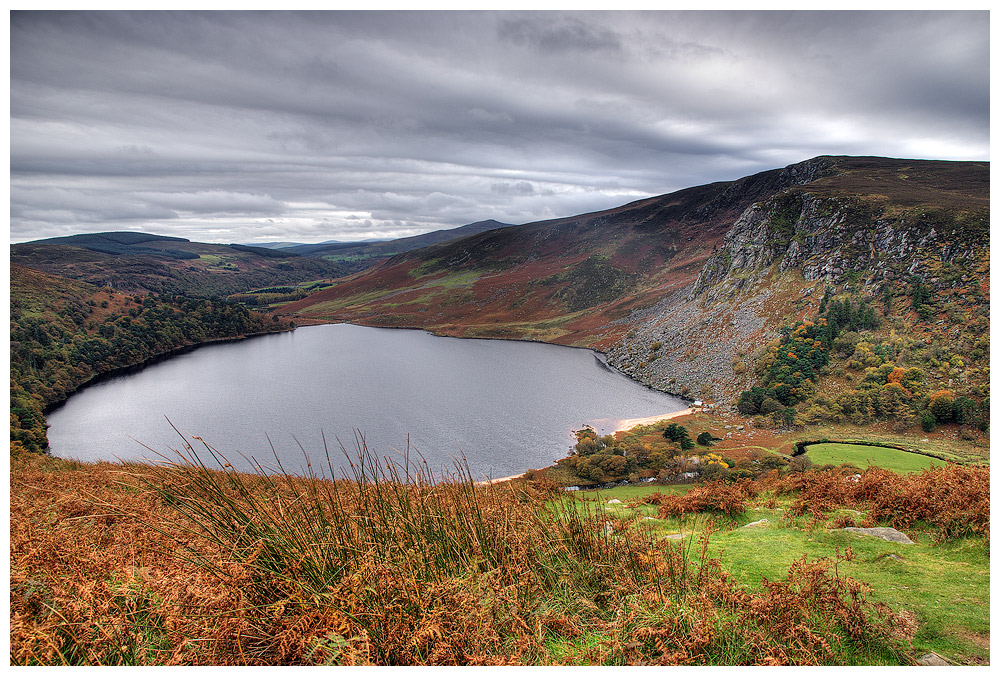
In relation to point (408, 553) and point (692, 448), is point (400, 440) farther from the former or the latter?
point (408, 553)

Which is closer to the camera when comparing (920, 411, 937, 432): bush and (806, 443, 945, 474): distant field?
(806, 443, 945, 474): distant field

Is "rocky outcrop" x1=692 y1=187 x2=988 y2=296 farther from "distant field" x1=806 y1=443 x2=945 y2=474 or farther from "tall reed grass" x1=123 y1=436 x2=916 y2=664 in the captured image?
"tall reed grass" x1=123 y1=436 x2=916 y2=664

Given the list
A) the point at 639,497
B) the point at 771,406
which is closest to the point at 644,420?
the point at 771,406

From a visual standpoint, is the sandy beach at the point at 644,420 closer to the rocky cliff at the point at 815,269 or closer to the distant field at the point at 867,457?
the rocky cliff at the point at 815,269

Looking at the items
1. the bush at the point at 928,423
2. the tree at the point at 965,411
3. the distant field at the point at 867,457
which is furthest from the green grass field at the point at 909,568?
the tree at the point at 965,411

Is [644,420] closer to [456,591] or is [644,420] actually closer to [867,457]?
[867,457]

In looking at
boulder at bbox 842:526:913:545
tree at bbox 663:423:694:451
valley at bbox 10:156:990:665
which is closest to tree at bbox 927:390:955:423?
valley at bbox 10:156:990:665
